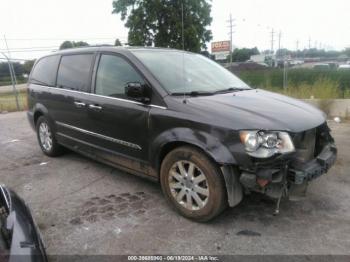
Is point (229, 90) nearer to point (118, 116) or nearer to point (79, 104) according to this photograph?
point (118, 116)

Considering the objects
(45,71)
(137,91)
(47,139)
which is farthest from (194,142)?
(45,71)

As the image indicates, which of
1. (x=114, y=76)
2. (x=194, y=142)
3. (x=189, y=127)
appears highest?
(x=114, y=76)

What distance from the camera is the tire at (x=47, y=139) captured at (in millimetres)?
5473

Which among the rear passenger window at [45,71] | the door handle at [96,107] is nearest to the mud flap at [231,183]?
the door handle at [96,107]

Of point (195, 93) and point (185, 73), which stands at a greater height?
point (185, 73)

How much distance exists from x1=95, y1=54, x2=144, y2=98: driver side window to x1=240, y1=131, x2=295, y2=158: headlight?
1.41 m

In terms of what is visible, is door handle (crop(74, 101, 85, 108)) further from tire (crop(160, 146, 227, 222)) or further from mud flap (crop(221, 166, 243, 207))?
mud flap (crop(221, 166, 243, 207))

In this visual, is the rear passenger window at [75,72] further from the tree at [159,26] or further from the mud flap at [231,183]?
the tree at [159,26]

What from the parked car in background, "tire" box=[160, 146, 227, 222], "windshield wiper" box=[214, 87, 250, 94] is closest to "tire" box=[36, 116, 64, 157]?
"tire" box=[160, 146, 227, 222]

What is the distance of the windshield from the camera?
12.1 feet

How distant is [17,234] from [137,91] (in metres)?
1.93

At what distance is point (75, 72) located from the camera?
4.75 m

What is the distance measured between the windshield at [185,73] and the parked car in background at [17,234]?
6.22ft

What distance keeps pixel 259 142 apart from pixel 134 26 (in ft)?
76.9
